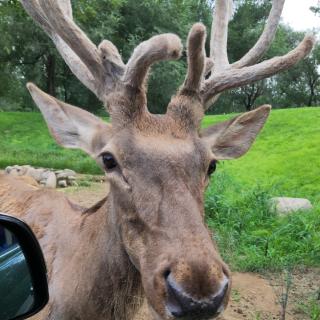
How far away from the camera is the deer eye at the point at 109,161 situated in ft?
9.39

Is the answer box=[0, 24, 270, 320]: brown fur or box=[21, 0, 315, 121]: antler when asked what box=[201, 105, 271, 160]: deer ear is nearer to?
box=[0, 24, 270, 320]: brown fur

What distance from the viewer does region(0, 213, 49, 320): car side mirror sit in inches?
93.7

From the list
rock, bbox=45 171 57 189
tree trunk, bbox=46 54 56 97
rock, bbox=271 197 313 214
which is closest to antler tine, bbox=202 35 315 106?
rock, bbox=271 197 313 214

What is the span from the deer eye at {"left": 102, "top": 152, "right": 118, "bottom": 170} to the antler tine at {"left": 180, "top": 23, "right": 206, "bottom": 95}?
60 centimetres

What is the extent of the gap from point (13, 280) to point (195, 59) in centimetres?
144

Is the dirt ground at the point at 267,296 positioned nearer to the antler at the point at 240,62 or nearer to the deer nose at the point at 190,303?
the antler at the point at 240,62

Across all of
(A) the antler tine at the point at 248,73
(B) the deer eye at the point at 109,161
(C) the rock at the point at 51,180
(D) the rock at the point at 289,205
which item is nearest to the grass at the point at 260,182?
(D) the rock at the point at 289,205

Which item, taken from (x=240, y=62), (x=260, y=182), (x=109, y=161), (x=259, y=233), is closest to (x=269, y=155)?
(x=260, y=182)

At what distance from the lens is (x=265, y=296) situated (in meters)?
5.46

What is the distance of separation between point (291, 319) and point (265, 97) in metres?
41.9

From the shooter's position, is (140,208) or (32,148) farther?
(32,148)

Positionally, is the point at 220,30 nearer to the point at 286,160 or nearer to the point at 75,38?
the point at 75,38

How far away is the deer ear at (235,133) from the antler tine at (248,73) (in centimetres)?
19

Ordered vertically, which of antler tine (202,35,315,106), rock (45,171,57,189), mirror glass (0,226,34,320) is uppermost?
antler tine (202,35,315,106)
